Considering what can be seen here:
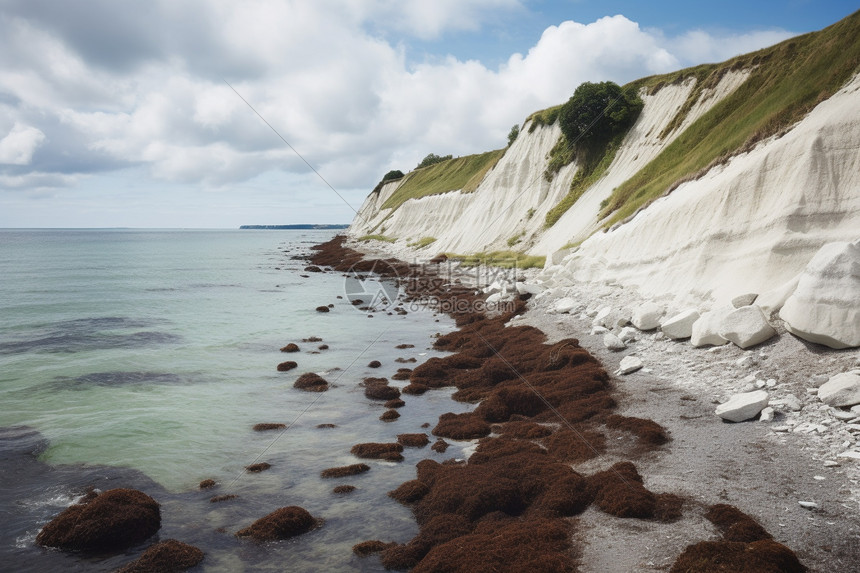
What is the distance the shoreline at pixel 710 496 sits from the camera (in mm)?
6582

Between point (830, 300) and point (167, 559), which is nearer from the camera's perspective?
point (167, 559)

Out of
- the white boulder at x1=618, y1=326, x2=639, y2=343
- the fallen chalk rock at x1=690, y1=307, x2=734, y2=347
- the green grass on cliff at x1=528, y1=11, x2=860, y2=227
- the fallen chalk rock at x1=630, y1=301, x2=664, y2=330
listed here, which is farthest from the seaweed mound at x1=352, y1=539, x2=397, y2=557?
the green grass on cliff at x1=528, y1=11, x2=860, y2=227

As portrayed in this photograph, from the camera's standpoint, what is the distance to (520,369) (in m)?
17.0

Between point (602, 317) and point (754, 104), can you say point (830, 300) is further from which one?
point (754, 104)

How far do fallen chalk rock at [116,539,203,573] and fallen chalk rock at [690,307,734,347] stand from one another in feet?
43.6

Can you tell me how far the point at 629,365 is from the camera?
1451cm

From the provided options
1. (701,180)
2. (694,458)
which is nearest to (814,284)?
(694,458)

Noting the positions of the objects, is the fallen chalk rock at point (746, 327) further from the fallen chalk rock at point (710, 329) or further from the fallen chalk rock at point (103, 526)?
the fallen chalk rock at point (103, 526)

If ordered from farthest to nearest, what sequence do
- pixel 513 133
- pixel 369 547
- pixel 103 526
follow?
1. pixel 513 133
2. pixel 103 526
3. pixel 369 547

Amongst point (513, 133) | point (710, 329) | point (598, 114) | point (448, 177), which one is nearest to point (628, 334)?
point (710, 329)

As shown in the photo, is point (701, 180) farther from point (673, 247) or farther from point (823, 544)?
point (823, 544)

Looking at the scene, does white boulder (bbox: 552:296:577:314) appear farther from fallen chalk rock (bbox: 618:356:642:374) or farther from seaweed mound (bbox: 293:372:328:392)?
seaweed mound (bbox: 293:372:328:392)
